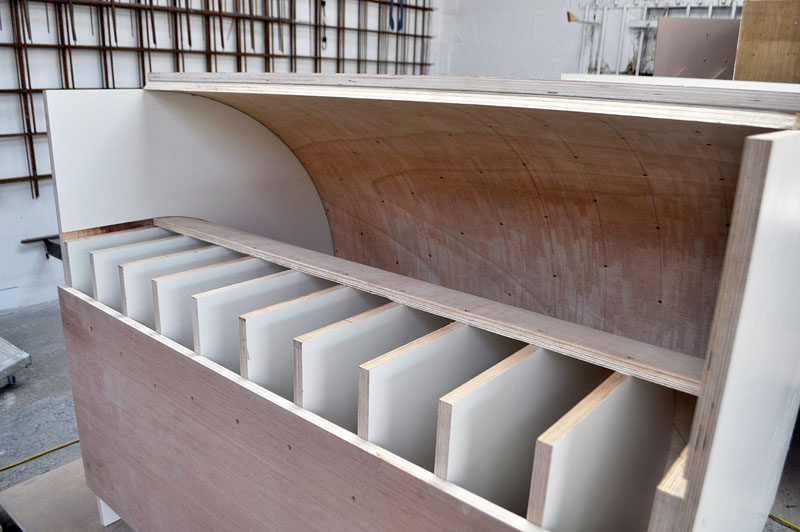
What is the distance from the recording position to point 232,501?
3.52 feet

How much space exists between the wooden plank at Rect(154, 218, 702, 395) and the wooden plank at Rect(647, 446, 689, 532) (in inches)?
7.0

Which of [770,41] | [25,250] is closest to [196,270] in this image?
[770,41]

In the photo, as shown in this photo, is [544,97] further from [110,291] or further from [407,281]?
[110,291]

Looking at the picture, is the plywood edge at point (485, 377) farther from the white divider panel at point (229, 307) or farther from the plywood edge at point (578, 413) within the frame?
the white divider panel at point (229, 307)

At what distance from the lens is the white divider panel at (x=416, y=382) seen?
808 millimetres

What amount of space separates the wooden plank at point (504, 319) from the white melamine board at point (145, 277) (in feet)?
0.33

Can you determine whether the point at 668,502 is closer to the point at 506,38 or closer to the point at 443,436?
the point at 443,436

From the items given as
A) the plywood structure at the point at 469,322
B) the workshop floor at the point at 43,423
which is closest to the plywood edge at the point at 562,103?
the plywood structure at the point at 469,322

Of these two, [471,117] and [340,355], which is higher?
[471,117]

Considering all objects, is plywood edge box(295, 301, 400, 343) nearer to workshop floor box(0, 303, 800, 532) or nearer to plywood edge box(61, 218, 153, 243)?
plywood edge box(61, 218, 153, 243)

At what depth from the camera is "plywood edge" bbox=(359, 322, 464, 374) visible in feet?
2.60

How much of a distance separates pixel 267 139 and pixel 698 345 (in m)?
1.27

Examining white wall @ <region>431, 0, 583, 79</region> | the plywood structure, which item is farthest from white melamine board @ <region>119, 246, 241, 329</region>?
white wall @ <region>431, 0, 583, 79</region>

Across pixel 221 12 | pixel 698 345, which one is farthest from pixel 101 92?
pixel 221 12
